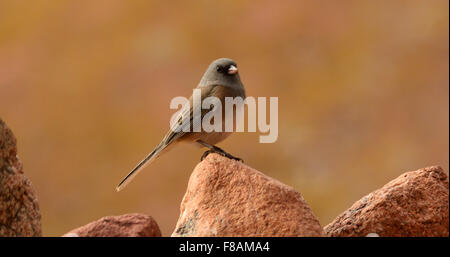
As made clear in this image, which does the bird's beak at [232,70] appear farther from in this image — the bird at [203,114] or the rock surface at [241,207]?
the rock surface at [241,207]

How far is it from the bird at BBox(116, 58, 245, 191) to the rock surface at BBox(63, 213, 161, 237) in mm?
169

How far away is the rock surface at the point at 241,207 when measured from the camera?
1.98 metres

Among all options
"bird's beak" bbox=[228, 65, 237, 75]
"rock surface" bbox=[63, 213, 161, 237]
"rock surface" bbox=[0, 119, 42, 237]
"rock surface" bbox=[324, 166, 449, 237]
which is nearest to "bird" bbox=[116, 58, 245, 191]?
"bird's beak" bbox=[228, 65, 237, 75]

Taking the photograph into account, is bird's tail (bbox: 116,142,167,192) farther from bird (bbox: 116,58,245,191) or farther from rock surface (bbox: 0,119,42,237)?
rock surface (bbox: 0,119,42,237)

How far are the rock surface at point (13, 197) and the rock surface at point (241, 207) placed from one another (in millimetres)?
553

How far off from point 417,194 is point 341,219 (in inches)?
13.1

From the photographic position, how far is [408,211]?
7.47ft

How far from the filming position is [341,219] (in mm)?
2424

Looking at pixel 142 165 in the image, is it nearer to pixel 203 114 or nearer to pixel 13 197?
pixel 203 114

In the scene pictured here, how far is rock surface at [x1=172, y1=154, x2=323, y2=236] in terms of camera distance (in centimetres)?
198

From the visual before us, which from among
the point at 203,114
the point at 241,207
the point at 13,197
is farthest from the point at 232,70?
the point at 13,197

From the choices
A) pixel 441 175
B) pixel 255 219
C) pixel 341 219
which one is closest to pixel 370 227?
pixel 341 219

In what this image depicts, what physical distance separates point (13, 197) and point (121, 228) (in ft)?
1.83
